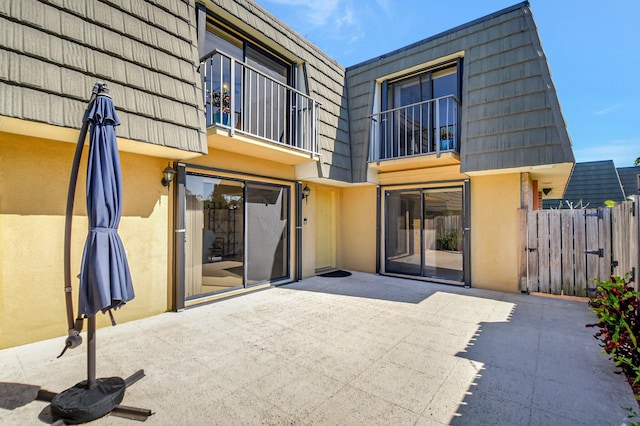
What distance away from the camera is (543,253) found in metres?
5.77

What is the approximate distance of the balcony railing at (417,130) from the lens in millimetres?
6473

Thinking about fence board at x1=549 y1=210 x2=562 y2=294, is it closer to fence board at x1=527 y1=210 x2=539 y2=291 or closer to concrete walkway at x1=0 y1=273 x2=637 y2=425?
fence board at x1=527 y1=210 x2=539 y2=291

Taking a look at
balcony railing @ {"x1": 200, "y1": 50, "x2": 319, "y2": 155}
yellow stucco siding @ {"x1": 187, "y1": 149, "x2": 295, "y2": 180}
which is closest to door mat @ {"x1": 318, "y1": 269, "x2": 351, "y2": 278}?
yellow stucco siding @ {"x1": 187, "y1": 149, "x2": 295, "y2": 180}

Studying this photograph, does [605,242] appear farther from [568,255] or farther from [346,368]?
[346,368]

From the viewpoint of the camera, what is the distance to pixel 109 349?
328 cm

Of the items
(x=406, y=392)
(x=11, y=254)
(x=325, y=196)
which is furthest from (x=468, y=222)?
(x=11, y=254)

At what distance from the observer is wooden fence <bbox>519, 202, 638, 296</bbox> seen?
520 cm

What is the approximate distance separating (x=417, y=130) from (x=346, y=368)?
604cm

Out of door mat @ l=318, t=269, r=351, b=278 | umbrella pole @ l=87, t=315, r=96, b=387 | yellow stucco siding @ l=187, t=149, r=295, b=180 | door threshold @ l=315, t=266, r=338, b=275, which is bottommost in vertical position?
door mat @ l=318, t=269, r=351, b=278

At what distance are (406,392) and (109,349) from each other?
3256 millimetres

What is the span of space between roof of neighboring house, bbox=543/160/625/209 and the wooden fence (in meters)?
12.4

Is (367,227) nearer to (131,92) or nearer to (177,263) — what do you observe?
(177,263)

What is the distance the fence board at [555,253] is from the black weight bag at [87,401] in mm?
7049

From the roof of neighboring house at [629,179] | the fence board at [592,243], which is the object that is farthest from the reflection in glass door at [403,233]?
the roof of neighboring house at [629,179]
